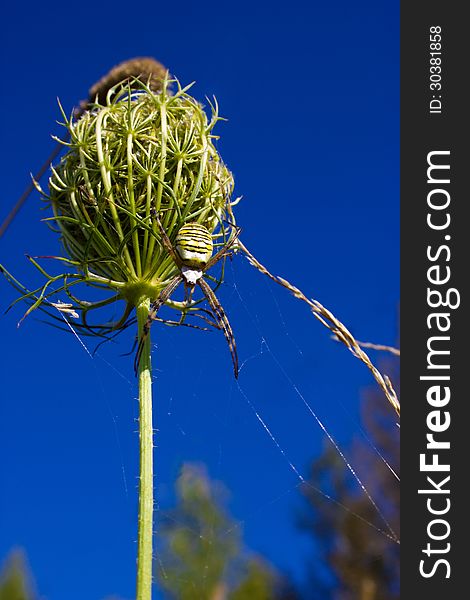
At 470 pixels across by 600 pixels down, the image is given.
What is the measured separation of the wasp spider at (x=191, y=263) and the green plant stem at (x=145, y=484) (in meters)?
0.05

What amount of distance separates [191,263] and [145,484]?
2.45 feet

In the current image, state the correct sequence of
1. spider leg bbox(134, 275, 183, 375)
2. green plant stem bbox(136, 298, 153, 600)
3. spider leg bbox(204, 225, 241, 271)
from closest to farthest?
green plant stem bbox(136, 298, 153, 600), spider leg bbox(134, 275, 183, 375), spider leg bbox(204, 225, 241, 271)

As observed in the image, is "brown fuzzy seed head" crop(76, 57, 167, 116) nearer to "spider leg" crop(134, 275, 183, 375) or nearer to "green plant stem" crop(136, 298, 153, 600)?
"spider leg" crop(134, 275, 183, 375)

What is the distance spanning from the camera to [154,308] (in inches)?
106

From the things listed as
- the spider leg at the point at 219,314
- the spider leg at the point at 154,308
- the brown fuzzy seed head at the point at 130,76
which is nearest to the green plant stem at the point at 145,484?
the spider leg at the point at 154,308

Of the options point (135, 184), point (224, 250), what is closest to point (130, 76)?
point (135, 184)

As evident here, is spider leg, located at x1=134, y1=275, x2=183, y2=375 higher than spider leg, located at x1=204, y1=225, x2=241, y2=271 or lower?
lower

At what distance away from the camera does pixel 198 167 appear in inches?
113

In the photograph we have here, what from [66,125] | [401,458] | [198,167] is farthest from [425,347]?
[66,125]

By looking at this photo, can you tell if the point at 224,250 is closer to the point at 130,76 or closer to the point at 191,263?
the point at 191,263

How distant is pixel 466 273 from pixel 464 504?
29.3 inches

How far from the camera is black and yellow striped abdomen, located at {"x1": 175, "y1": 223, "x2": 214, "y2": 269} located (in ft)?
8.60

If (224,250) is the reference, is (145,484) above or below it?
below

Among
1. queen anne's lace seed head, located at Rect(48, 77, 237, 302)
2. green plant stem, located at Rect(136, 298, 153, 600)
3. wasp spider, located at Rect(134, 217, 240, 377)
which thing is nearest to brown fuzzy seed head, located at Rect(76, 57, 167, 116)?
queen anne's lace seed head, located at Rect(48, 77, 237, 302)
